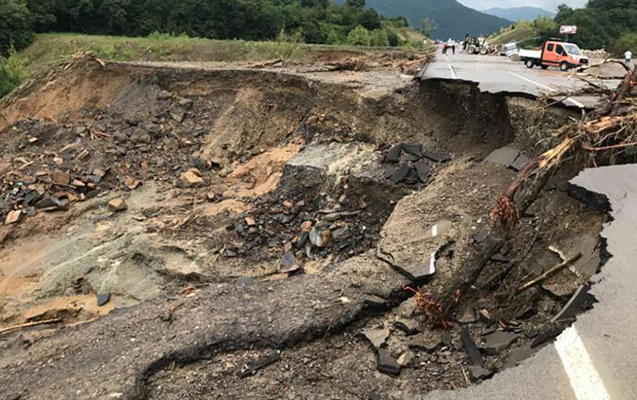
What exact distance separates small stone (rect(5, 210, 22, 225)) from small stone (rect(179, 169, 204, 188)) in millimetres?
3831

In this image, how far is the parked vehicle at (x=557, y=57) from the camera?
17969mm

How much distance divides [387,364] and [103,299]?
6.17 metres

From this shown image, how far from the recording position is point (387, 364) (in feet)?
14.6

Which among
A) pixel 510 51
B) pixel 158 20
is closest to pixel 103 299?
pixel 510 51

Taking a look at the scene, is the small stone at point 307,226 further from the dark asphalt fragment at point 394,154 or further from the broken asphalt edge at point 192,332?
the broken asphalt edge at point 192,332

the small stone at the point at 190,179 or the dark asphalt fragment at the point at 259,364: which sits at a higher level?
the dark asphalt fragment at the point at 259,364

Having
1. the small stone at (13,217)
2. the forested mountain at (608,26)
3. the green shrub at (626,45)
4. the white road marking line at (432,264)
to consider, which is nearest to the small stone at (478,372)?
the white road marking line at (432,264)

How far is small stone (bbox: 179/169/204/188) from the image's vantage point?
1265 centimetres

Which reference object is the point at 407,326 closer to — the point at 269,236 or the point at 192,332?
the point at 192,332

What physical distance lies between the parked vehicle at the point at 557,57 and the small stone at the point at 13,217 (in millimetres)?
17824

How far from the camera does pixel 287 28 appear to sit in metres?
46.3

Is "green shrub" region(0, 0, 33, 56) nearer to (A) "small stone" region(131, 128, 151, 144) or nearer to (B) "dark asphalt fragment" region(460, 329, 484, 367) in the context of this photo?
(A) "small stone" region(131, 128, 151, 144)

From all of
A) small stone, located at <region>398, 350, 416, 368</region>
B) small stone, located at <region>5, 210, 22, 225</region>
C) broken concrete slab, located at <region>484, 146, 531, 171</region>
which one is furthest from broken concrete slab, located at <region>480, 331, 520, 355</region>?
small stone, located at <region>5, 210, 22, 225</region>

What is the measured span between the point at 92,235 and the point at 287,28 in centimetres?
3959
